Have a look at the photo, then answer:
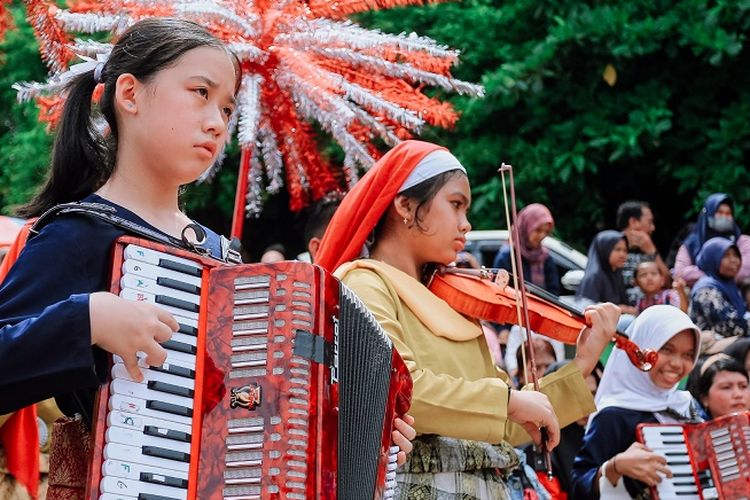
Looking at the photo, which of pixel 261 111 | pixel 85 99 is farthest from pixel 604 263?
pixel 85 99

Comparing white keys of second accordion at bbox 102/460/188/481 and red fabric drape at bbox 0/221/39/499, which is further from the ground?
red fabric drape at bbox 0/221/39/499

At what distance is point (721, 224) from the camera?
1025cm

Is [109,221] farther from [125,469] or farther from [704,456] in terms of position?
[704,456]

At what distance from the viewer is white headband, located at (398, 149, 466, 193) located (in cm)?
405

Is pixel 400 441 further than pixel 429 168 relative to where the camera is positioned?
No

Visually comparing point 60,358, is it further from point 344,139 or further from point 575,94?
point 575,94

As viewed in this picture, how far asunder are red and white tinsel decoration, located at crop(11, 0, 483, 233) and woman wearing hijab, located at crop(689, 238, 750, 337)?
453 cm

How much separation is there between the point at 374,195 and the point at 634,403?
6.76ft

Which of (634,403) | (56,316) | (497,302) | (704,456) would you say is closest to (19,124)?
(634,403)

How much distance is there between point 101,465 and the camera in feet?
7.55

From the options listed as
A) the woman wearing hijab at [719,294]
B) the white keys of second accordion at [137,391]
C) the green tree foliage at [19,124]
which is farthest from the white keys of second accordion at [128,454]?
the green tree foliage at [19,124]

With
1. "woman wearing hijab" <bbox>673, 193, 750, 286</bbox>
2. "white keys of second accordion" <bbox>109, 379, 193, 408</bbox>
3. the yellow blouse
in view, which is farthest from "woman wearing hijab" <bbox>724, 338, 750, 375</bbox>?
"white keys of second accordion" <bbox>109, 379, 193, 408</bbox>

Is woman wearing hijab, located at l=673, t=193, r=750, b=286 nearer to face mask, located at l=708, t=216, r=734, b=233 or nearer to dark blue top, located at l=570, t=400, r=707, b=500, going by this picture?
face mask, located at l=708, t=216, r=734, b=233

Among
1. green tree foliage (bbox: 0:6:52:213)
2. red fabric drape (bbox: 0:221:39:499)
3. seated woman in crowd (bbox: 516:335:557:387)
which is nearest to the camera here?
red fabric drape (bbox: 0:221:39:499)
